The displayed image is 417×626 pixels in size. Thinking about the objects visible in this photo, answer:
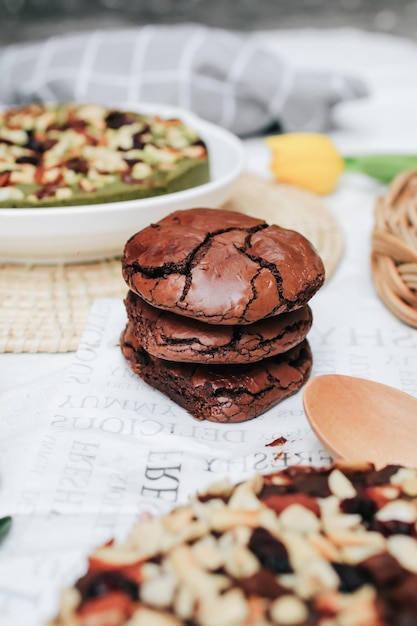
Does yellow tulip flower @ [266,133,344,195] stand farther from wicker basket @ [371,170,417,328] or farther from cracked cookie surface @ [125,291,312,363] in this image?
cracked cookie surface @ [125,291,312,363]

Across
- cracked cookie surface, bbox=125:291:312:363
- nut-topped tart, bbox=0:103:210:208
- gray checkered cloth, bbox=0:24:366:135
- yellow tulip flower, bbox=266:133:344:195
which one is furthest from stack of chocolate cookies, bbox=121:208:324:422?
gray checkered cloth, bbox=0:24:366:135

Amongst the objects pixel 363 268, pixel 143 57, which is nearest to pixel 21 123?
pixel 143 57

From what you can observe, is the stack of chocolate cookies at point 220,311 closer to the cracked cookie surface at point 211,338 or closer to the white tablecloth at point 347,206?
the cracked cookie surface at point 211,338

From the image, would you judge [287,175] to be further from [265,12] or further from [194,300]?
[265,12]

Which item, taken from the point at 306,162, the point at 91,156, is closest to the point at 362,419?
the point at 91,156

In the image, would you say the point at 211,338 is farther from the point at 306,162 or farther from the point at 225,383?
the point at 306,162

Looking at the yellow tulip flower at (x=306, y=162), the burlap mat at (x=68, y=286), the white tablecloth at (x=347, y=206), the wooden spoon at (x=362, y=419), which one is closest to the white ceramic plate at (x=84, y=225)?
the burlap mat at (x=68, y=286)
